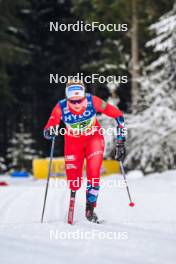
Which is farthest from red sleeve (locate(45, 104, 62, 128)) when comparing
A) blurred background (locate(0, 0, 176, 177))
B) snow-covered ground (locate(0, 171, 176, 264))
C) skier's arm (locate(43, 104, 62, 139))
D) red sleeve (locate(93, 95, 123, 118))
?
blurred background (locate(0, 0, 176, 177))

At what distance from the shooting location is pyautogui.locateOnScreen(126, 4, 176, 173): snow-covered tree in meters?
16.5

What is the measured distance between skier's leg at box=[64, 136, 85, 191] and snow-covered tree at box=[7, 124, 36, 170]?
22.4 meters

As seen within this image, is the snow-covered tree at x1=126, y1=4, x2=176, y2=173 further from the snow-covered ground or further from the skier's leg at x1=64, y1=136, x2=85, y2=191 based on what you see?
the skier's leg at x1=64, y1=136, x2=85, y2=191

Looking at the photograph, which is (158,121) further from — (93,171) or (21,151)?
(21,151)

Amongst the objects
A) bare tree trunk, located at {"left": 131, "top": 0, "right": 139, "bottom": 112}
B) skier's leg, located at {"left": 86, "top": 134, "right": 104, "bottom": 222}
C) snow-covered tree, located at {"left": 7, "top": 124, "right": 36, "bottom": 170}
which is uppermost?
bare tree trunk, located at {"left": 131, "top": 0, "right": 139, "bottom": 112}

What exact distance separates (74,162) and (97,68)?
16370 mm

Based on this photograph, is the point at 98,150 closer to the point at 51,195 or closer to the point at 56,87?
the point at 51,195

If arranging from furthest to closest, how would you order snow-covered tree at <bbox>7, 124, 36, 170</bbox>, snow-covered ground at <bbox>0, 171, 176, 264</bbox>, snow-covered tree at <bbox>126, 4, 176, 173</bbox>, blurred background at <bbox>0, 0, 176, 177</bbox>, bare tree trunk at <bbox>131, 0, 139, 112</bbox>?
1. snow-covered tree at <bbox>7, 124, 36, 170</bbox>
2. bare tree trunk at <bbox>131, 0, 139, 112</bbox>
3. blurred background at <bbox>0, 0, 176, 177</bbox>
4. snow-covered tree at <bbox>126, 4, 176, 173</bbox>
5. snow-covered ground at <bbox>0, 171, 176, 264</bbox>

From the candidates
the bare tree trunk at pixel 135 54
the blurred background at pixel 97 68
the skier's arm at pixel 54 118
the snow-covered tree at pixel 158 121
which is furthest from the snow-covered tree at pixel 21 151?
the skier's arm at pixel 54 118

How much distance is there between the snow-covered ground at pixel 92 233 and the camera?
3.75 metres

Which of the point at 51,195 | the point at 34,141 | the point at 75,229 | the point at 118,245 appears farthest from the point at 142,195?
the point at 34,141

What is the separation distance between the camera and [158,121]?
1681 cm

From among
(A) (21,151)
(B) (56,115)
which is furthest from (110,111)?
(A) (21,151)

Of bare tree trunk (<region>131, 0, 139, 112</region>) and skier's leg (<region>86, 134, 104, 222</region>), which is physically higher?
bare tree trunk (<region>131, 0, 139, 112</region>)
